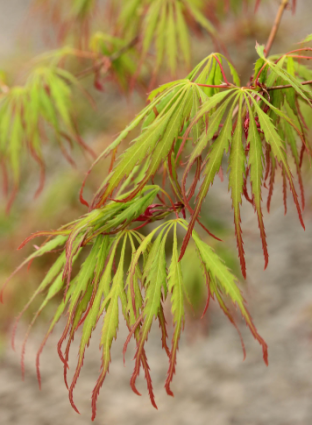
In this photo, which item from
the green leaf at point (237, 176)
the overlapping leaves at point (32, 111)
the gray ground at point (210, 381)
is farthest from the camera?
the gray ground at point (210, 381)

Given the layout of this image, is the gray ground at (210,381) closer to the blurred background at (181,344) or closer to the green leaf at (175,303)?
the blurred background at (181,344)

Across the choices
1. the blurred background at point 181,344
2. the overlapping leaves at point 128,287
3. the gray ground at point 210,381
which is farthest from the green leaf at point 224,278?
the gray ground at point 210,381

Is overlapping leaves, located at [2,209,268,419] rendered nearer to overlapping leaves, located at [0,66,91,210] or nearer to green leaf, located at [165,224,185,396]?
green leaf, located at [165,224,185,396]

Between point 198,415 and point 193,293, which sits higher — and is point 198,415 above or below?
below

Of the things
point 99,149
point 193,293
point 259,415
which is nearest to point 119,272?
point 193,293

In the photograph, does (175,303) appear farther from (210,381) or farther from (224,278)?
(210,381)

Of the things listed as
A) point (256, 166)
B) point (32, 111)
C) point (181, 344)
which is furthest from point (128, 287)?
point (181, 344)

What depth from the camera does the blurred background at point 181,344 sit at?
1299 millimetres

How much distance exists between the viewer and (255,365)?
1.93 m

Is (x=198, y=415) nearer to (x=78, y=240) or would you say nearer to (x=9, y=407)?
(x=9, y=407)

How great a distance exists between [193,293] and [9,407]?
1.21 metres

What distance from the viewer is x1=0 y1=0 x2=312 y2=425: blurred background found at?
1299 mm

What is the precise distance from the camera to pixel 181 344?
2172mm

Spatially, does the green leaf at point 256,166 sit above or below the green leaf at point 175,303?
above
